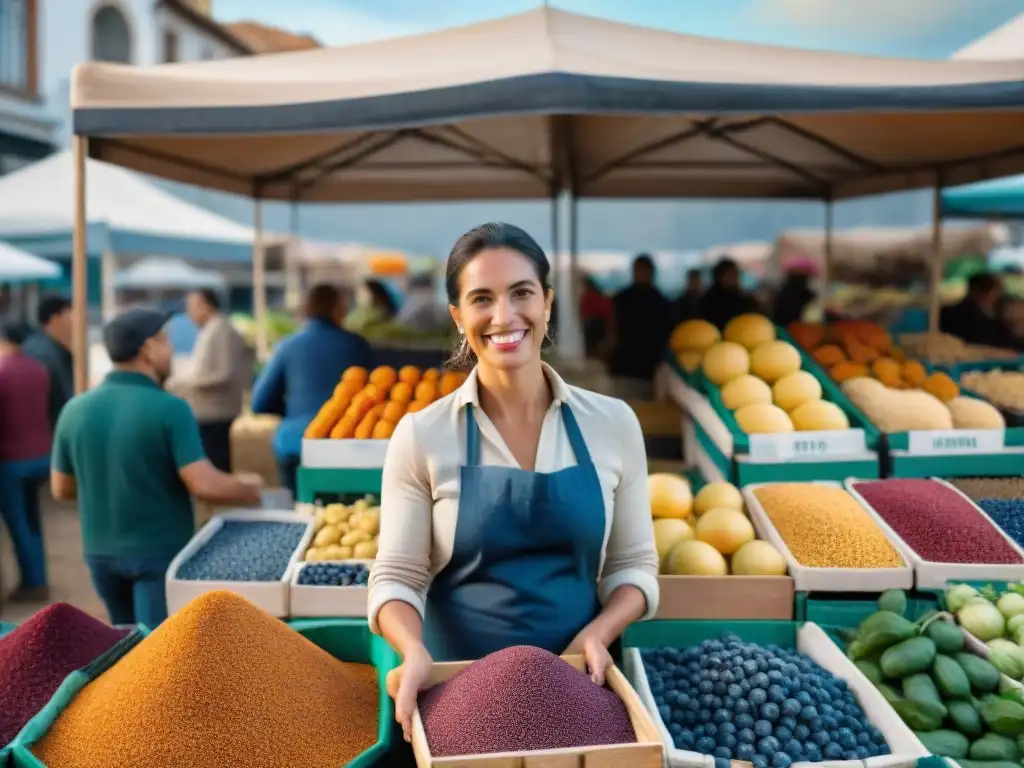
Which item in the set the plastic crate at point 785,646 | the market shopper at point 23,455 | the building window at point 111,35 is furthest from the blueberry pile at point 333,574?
the building window at point 111,35

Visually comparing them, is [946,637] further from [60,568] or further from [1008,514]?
[60,568]

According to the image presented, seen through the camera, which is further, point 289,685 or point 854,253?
point 854,253

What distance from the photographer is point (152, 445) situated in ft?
9.60

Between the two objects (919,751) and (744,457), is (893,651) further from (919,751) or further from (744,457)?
(744,457)

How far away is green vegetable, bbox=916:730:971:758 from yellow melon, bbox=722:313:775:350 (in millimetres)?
2100

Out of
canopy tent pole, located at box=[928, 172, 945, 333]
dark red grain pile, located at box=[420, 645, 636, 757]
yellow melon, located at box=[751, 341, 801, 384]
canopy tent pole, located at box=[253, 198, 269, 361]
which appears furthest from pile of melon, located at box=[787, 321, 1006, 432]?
canopy tent pole, located at box=[253, 198, 269, 361]

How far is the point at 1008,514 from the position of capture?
9.23ft

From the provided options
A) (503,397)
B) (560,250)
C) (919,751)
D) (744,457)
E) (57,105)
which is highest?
(57,105)

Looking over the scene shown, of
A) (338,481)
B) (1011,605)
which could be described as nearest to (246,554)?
(338,481)

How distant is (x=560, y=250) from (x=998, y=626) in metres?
7.00

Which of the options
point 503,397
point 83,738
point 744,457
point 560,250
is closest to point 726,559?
point 744,457

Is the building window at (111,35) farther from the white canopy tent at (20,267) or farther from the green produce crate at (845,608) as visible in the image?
the green produce crate at (845,608)

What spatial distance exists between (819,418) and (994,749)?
5.20ft

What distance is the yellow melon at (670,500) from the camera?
113 inches
